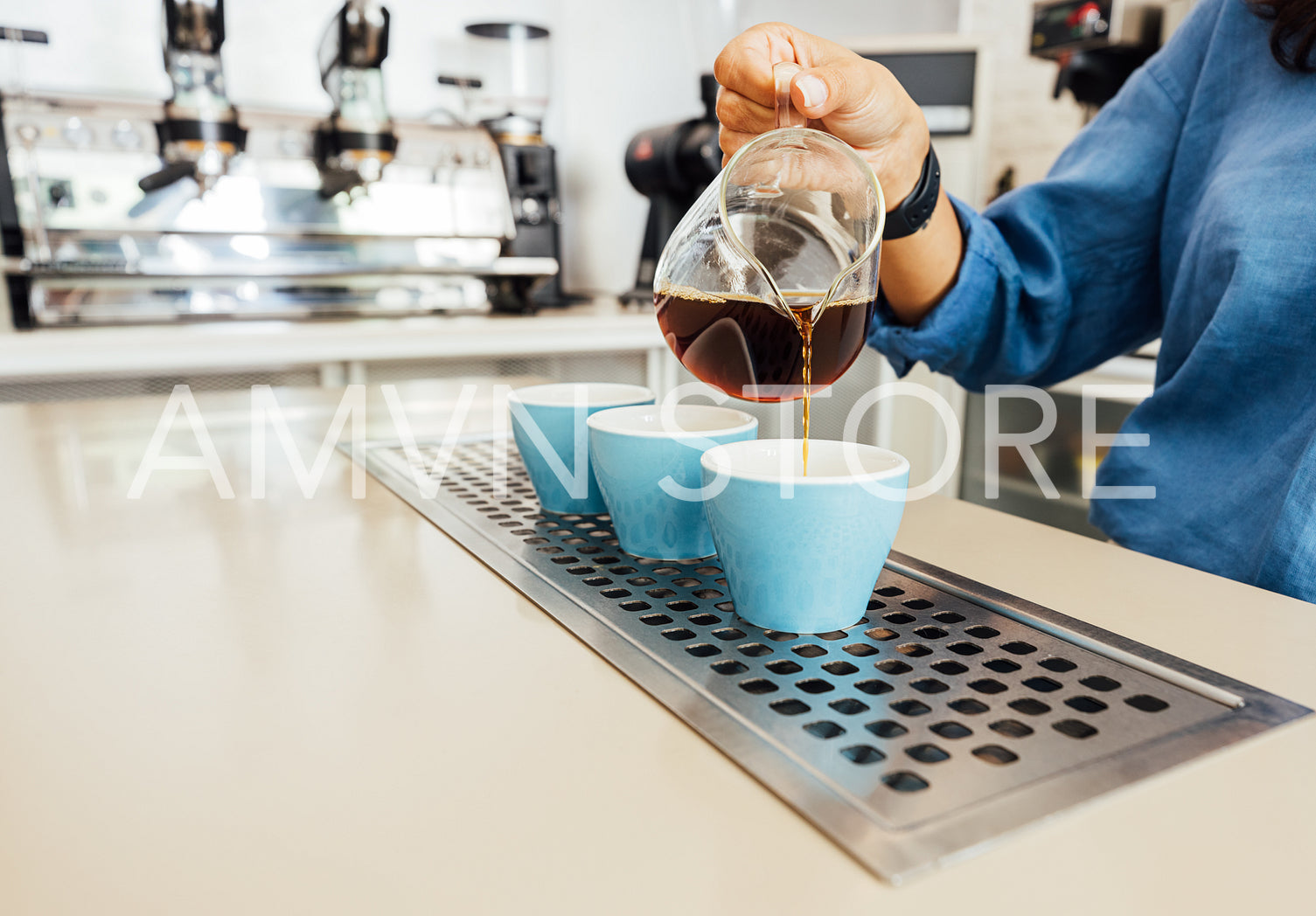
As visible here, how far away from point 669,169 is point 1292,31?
4.50 ft

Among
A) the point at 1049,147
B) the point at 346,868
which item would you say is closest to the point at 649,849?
the point at 346,868

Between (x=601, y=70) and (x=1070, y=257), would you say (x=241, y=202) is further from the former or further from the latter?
(x=1070, y=257)

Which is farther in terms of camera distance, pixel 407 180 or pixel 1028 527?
pixel 407 180

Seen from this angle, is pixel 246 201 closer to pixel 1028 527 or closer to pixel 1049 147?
pixel 1028 527

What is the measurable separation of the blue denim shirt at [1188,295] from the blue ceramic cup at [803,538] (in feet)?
1.31

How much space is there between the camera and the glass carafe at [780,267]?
518 millimetres

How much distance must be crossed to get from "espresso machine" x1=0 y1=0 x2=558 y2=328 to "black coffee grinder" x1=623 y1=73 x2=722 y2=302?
25cm

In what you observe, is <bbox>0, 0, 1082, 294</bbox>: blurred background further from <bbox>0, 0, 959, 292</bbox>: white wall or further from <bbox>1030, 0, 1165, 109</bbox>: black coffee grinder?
<bbox>1030, 0, 1165, 109</bbox>: black coffee grinder

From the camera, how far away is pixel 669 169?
2.01 metres

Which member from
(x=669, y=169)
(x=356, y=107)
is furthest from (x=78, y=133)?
(x=669, y=169)

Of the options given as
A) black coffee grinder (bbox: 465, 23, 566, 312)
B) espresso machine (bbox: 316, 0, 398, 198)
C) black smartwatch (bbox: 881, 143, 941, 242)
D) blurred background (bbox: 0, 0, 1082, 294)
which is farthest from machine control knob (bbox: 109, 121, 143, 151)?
black smartwatch (bbox: 881, 143, 941, 242)

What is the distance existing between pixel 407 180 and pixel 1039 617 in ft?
5.96

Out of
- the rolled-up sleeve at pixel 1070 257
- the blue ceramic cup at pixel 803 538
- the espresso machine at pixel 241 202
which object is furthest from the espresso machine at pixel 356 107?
the blue ceramic cup at pixel 803 538

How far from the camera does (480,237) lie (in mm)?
2072
